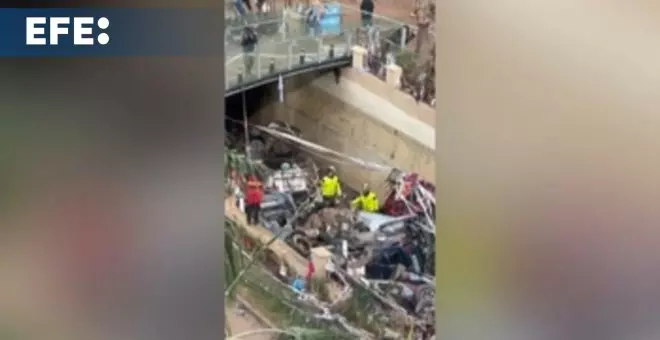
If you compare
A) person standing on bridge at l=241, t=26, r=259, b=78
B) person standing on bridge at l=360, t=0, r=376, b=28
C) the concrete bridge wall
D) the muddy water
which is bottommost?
the muddy water

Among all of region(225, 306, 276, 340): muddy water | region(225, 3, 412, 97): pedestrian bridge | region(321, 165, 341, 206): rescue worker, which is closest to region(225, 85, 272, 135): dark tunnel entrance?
region(225, 3, 412, 97): pedestrian bridge

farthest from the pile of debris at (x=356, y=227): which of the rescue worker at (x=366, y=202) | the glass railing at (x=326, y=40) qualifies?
the glass railing at (x=326, y=40)

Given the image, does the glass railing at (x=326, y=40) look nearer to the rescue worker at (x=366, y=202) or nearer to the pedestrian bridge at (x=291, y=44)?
the pedestrian bridge at (x=291, y=44)

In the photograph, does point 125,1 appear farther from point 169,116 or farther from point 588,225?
point 588,225

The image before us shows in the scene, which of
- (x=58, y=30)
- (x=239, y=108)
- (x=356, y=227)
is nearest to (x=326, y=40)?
(x=239, y=108)

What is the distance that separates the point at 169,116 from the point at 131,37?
135mm

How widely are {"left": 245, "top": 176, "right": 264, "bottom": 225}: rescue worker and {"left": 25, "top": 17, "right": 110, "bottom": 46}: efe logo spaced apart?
31cm

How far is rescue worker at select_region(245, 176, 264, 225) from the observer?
1079 millimetres

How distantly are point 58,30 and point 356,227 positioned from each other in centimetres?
54

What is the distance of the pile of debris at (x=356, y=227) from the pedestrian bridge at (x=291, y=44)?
0.29 ft

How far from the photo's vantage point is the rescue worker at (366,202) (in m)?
1.10

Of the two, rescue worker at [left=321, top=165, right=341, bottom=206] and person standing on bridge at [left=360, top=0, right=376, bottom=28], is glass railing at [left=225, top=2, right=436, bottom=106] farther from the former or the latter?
rescue worker at [left=321, top=165, right=341, bottom=206]

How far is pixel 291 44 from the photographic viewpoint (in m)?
1.11

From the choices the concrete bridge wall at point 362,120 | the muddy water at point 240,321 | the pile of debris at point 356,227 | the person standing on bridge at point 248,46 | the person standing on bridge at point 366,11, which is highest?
the person standing on bridge at point 366,11
